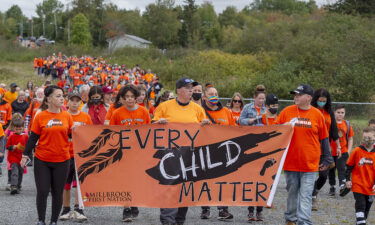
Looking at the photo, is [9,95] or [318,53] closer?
[9,95]

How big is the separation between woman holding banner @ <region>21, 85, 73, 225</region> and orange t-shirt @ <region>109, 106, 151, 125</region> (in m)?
0.78

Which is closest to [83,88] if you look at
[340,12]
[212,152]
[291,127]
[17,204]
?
[17,204]

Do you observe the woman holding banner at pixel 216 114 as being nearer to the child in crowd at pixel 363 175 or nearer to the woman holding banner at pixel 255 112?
the woman holding banner at pixel 255 112

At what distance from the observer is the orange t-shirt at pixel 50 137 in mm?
7484

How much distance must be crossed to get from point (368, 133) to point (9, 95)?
14.7m

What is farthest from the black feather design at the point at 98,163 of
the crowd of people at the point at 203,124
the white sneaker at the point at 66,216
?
the white sneaker at the point at 66,216

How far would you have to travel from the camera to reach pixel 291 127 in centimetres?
770

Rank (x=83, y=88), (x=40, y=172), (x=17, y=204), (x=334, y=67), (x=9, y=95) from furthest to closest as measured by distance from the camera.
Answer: (x=334, y=67) → (x=9, y=95) → (x=83, y=88) → (x=17, y=204) → (x=40, y=172)

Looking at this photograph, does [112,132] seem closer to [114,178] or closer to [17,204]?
[114,178]

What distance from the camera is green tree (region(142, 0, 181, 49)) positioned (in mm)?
91500

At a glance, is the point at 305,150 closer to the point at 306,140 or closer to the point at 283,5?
the point at 306,140

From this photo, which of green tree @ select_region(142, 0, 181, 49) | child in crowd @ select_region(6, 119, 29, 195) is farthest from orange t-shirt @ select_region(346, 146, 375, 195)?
green tree @ select_region(142, 0, 181, 49)

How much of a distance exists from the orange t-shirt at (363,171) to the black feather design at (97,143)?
3.40 meters

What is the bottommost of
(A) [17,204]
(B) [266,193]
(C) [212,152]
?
(A) [17,204]
